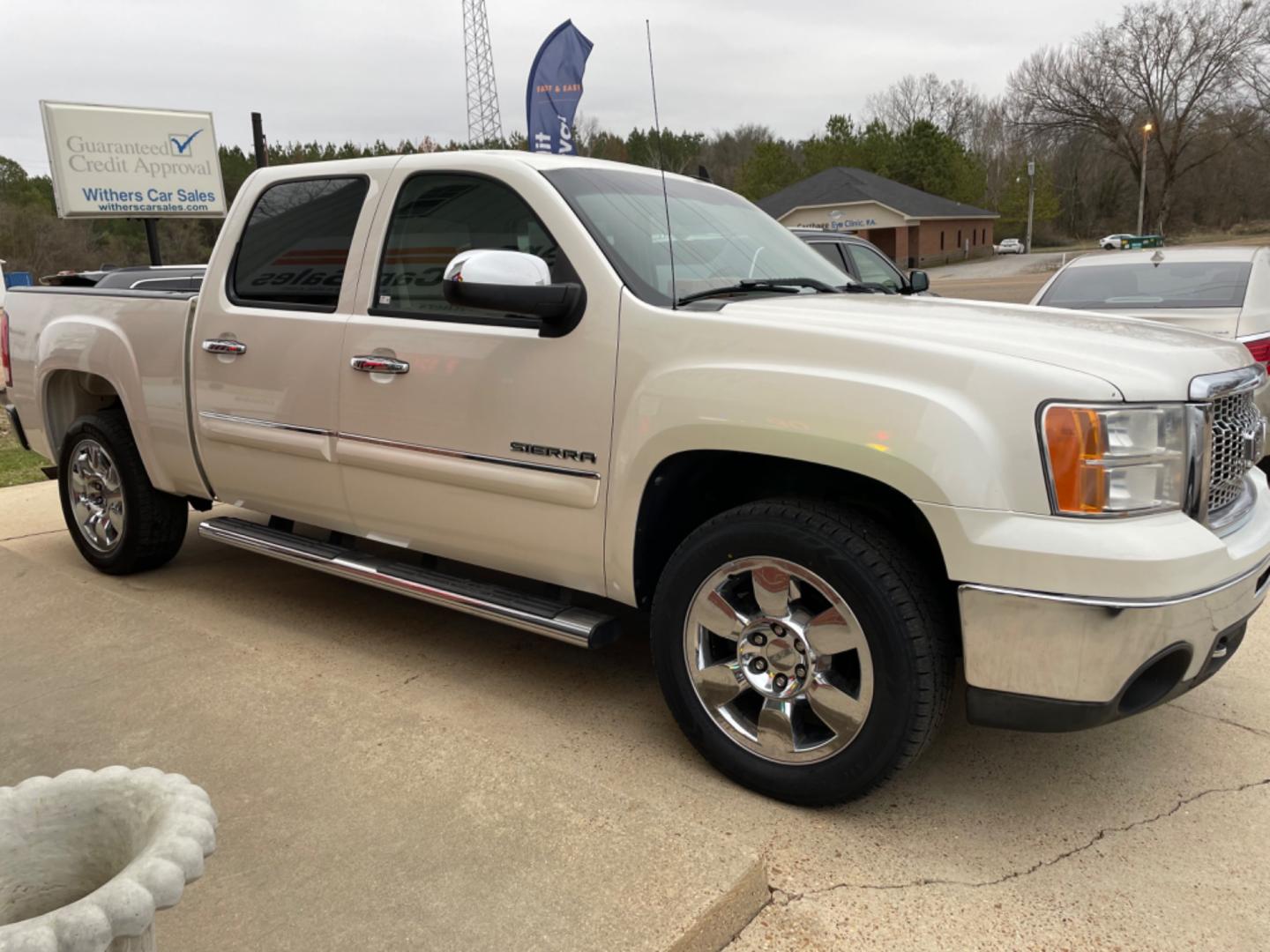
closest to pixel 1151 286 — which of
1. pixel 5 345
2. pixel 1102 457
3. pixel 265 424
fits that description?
pixel 1102 457

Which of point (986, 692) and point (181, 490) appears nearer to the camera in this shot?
point (986, 692)

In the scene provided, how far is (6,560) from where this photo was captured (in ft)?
18.3

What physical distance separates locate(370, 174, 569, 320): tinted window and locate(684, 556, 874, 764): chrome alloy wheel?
1.31 m

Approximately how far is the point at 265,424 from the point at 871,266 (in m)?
7.16

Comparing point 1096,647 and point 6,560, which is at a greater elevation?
point 1096,647

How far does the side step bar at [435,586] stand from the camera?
3312 millimetres

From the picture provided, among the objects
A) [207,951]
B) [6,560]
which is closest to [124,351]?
[6,560]

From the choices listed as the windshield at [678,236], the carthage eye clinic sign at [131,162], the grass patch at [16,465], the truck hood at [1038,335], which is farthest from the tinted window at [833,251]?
the carthage eye clinic sign at [131,162]

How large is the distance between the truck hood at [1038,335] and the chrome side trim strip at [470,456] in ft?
2.35

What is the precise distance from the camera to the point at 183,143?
74.5 feet

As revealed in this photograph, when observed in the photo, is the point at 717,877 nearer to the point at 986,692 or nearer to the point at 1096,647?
the point at 986,692

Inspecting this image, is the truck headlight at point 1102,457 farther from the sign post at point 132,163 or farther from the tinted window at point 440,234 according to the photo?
the sign post at point 132,163

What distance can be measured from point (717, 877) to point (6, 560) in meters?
4.81

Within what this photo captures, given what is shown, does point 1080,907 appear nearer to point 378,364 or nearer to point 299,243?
point 378,364
